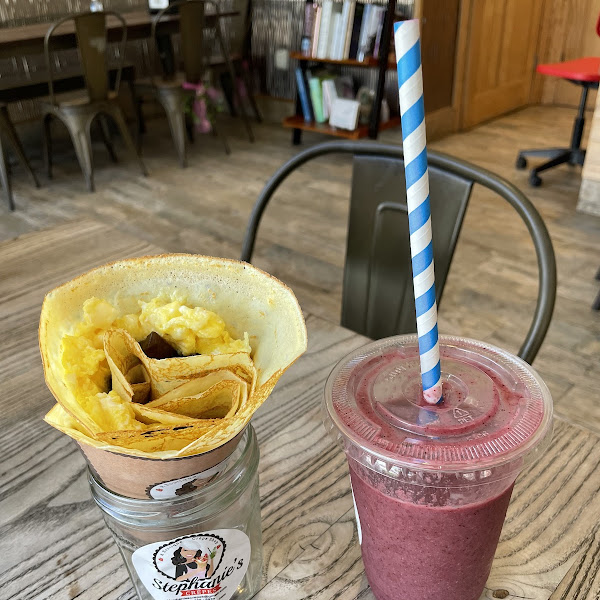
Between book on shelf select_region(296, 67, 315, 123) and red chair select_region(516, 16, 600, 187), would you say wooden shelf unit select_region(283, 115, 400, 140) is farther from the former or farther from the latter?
red chair select_region(516, 16, 600, 187)

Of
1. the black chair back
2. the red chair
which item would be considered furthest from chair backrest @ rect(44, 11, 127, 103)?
the black chair back

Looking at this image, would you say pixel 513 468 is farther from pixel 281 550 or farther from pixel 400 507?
pixel 281 550

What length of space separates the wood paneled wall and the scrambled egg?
5.27m

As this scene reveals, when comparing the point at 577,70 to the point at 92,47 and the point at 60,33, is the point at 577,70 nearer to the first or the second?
the point at 92,47

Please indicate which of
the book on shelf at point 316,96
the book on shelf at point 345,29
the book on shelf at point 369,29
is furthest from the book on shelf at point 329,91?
the book on shelf at point 369,29

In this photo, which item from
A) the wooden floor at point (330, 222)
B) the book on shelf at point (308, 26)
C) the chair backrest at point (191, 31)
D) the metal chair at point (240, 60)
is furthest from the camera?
the metal chair at point (240, 60)

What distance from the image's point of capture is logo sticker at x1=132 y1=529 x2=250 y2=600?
0.43 meters

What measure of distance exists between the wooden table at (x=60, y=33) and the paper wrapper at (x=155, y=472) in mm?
3481

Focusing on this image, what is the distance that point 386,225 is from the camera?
1151 mm

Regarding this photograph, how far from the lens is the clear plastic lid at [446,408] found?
41cm

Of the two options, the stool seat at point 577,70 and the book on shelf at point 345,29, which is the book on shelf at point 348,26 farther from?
the stool seat at point 577,70

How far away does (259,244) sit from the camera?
2943mm

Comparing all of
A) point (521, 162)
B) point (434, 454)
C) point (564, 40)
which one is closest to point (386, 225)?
point (434, 454)

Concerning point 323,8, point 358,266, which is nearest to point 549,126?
point 323,8
